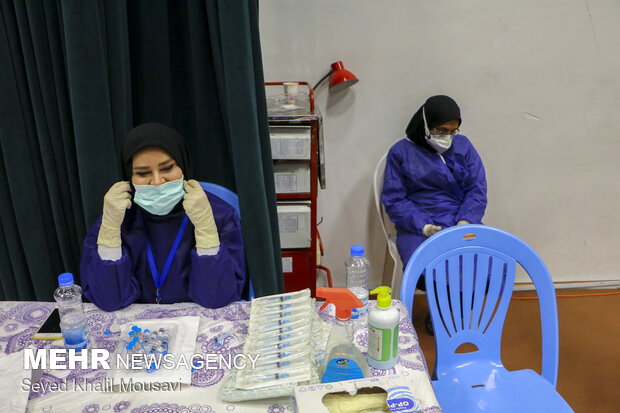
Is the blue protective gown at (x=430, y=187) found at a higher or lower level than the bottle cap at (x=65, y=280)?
lower

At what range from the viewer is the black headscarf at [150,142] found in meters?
1.40

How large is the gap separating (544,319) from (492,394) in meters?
0.27

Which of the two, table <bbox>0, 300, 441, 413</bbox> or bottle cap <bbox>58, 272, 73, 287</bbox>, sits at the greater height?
bottle cap <bbox>58, 272, 73, 287</bbox>

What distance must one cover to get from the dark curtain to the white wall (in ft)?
3.11

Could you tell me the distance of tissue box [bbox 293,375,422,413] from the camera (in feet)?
3.00

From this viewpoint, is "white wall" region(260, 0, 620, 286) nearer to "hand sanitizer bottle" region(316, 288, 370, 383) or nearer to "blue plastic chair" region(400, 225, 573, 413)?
"blue plastic chair" region(400, 225, 573, 413)

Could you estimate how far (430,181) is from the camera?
248 cm

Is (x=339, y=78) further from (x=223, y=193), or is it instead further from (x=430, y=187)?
(x=223, y=193)

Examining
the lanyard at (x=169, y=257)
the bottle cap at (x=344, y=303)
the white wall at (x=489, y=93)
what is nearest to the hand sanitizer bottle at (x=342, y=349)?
the bottle cap at (x=344, y=303)

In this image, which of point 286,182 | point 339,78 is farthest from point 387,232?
point 339,78

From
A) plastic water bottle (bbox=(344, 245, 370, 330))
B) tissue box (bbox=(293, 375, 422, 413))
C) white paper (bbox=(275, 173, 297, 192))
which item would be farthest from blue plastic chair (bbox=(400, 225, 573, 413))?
white paper (bbox=(275, 173, 297, 192))

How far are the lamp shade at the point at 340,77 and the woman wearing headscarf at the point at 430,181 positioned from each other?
1.25 ft

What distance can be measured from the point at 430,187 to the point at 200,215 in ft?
4.69

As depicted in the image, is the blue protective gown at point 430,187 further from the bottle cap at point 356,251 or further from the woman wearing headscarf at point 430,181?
the bottle cap at point 356,251
